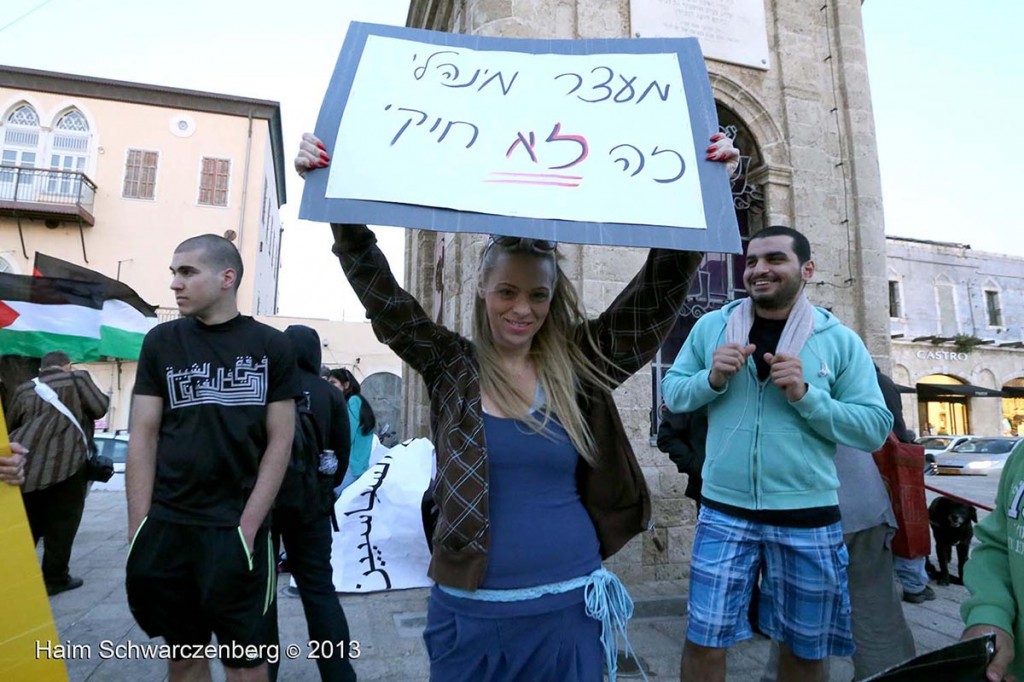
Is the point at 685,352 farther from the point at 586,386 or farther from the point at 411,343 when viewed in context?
the point at 411,343

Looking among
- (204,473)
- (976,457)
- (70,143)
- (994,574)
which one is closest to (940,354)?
(976,457)

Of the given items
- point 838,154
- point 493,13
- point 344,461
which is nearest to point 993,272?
point 838,154

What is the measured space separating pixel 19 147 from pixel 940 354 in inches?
1623

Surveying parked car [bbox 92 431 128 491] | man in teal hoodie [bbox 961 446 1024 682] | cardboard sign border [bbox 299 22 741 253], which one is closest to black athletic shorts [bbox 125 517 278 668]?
cardboard sign border [bbox 299 22 741 253]

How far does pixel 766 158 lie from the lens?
19.7 ft

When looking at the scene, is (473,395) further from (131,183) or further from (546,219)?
(131,183)

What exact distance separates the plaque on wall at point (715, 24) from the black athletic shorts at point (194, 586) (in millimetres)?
5588

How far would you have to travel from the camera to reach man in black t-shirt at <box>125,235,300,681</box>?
208 cm

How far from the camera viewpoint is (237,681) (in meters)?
2.17

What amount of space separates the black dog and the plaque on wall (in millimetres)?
4612

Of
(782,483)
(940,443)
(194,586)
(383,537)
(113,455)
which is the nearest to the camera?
(194,586)

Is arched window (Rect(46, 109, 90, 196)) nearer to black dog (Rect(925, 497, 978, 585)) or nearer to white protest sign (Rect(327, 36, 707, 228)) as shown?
white protest sign (Rect(327, 36, 707, 228))

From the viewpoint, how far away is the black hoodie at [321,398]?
3.38 metres

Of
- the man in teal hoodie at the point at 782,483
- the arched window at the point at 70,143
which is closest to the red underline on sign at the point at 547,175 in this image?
the man in teal hoodie at the point at 782,483
